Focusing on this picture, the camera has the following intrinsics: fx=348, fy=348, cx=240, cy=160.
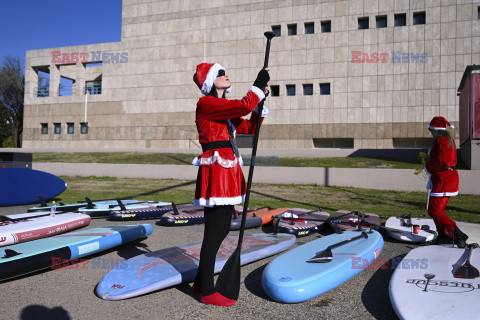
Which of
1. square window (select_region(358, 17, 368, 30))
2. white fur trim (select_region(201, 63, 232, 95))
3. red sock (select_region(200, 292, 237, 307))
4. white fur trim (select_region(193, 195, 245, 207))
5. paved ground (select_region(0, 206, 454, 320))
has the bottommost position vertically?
paved ground (select_region(0, 206, 454, 320))

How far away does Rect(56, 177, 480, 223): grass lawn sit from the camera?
8578 mm

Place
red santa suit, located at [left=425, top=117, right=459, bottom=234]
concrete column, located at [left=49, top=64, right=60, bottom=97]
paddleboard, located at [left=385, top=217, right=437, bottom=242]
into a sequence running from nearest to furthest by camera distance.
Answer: red santa suit, located at [left=425, top=117, right=459, bottom=234], paddleboard, located at [left=385, top=217, right=437, bottom=242], concrete column, located at [left=49, top=64, right=60, bottom=97]

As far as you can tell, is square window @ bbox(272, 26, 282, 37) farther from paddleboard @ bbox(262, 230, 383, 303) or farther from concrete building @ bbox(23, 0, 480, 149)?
paddleboard @ bbox(262, 230, 383, 303)

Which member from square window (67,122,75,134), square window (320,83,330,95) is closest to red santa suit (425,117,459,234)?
square window (320,83,330,95)

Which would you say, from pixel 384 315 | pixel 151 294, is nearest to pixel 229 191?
pixel 151 294

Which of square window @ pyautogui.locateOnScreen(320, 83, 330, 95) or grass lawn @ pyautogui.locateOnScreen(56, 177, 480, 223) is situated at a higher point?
square window @ pyautogui.locateOnScreen(320, 83, 330, 95)

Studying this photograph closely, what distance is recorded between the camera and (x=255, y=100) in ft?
9.21

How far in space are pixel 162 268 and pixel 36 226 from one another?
9.37 ft

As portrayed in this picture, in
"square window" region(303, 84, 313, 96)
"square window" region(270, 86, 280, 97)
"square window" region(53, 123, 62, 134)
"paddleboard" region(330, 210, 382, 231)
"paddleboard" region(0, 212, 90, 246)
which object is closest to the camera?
"paddleboard" region(0, 212, 90, 246)

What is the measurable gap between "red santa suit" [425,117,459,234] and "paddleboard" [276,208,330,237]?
5.65 feet

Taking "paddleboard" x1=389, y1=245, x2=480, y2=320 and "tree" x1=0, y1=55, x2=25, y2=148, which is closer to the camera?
"paddleboard" x1=389, y1=245, x2=480, y2=320

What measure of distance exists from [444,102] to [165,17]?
70.0 feet

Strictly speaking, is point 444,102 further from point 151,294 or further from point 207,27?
point 151,294

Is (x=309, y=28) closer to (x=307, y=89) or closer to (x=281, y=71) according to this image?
(x=281, y=71)
